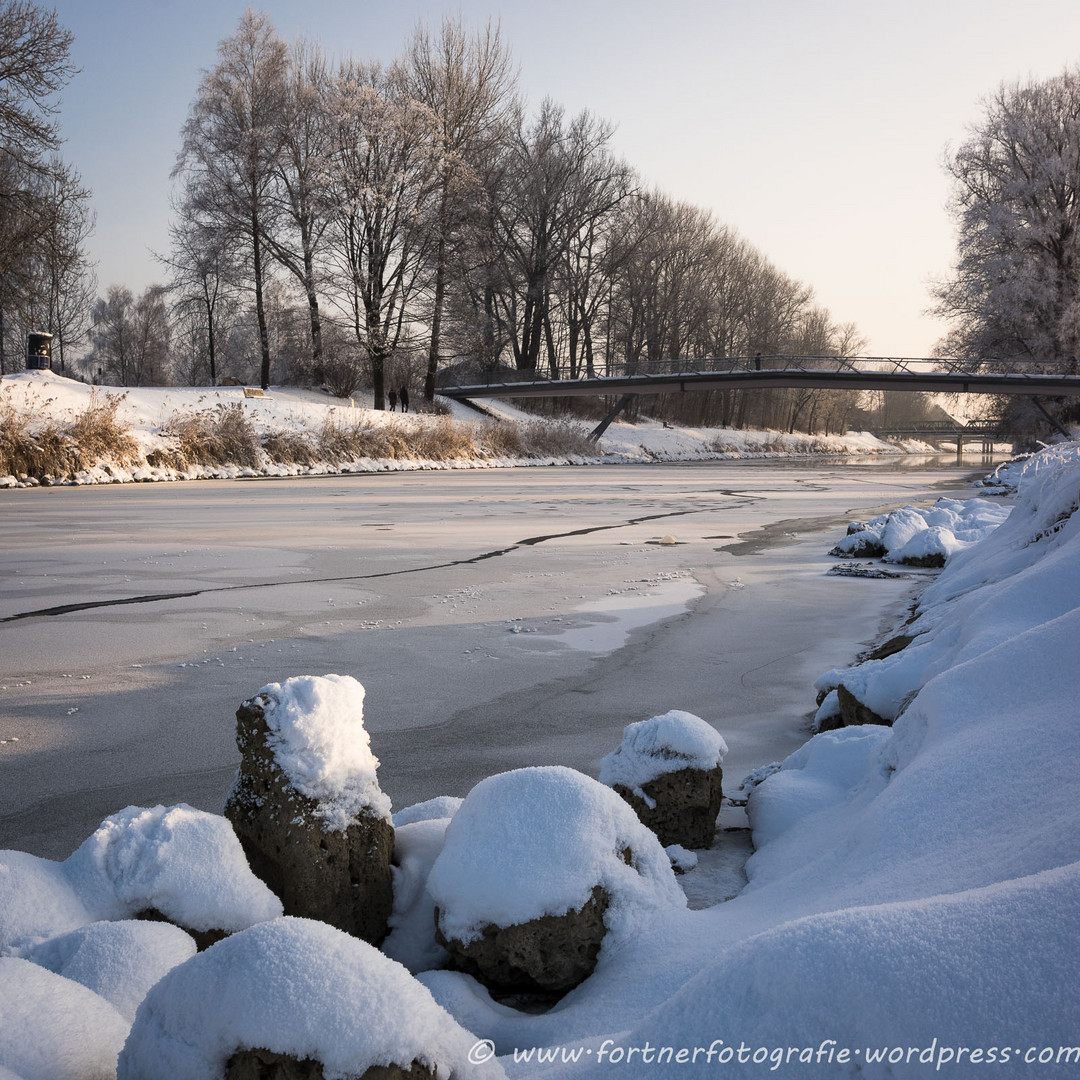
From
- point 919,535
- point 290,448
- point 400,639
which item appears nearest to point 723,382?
point 290,448

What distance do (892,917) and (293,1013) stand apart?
0.82m

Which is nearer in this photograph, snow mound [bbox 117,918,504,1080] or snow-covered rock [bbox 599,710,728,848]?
snow mound [bbox 117,918,504,1080]

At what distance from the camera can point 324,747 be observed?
2.10m

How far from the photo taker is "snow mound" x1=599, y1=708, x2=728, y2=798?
2.64 m

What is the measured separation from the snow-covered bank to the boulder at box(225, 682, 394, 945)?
0.14m

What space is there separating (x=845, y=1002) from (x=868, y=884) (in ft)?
1.89

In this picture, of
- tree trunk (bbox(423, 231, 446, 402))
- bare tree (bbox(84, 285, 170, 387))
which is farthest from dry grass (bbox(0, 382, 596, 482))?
bare tree (bbox(84, 285, 170, 387))

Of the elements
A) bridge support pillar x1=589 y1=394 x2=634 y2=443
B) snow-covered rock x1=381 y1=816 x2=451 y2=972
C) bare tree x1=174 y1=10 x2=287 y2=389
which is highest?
bare tree x1=174 y1=10 x2=287 y2=389

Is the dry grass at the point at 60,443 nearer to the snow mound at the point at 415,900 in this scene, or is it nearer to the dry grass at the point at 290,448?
the dry grass at the point at 290,448

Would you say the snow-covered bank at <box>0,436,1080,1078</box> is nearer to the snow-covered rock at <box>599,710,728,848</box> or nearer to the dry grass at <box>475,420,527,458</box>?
the snow-covered rock at <box>599,710,728,848</box>

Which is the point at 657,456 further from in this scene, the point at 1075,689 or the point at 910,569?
the point at 1075,689

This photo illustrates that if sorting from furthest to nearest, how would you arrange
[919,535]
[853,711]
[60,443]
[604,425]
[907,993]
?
[604,425], [60,443], [919,535], [853,711], [907,993]

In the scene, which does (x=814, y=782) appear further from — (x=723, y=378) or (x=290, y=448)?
(x=723, y=378)

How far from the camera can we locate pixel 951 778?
179cm
